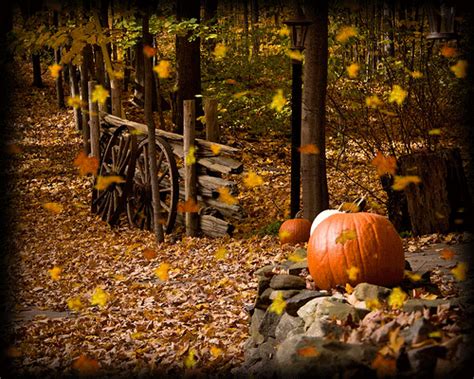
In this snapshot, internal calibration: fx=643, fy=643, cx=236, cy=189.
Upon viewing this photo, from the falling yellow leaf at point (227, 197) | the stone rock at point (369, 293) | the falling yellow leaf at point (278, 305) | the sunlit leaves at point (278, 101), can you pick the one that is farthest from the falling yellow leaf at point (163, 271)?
the sunlit leaves at point (278, 101)

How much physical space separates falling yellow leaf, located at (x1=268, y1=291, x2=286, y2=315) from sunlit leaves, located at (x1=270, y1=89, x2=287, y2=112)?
31.0 feet

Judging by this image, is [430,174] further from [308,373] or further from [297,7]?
[308,373]

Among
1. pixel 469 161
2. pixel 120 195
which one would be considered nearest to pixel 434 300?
pixel 469 161

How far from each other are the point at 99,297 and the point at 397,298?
4.29 m

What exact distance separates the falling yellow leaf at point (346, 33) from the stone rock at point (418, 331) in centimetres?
906

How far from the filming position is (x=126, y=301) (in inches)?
282

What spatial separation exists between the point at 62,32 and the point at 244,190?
5.52 m

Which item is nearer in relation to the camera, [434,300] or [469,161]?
[434,300]

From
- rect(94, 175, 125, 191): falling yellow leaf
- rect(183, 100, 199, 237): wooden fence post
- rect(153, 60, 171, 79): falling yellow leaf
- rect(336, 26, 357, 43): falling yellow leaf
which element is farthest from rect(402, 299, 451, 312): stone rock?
rect(153, 60, 171, 79): falling yellow leaf

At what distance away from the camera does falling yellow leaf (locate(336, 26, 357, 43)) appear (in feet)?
38.7

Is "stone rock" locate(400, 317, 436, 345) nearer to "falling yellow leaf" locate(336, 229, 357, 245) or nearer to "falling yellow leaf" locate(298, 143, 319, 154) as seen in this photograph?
"falling yellow leaf" locate(336, 229, 357, 245)

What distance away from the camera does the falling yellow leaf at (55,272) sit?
29.4ft

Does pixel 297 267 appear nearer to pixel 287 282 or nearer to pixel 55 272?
pixel 287 282

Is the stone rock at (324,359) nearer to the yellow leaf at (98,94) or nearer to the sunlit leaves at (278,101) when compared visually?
the sunlit leaves at (278,101)
